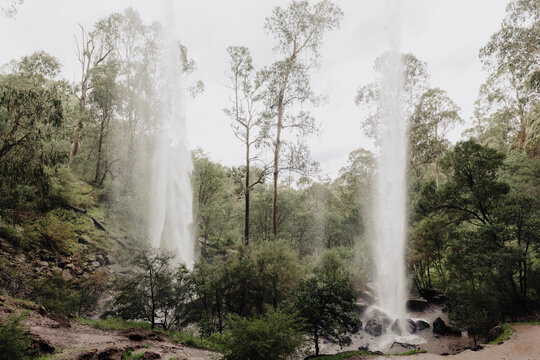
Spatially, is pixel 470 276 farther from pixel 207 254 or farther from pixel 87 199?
pixel 87 199

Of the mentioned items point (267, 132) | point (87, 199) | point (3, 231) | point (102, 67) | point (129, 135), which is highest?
point (102, 67)

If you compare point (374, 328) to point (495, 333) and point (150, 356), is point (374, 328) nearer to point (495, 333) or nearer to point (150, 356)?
point (495, 333)

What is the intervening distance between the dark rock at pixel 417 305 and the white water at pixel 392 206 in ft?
1.61

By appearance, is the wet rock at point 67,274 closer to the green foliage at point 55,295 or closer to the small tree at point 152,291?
the green foliage at point 55,295

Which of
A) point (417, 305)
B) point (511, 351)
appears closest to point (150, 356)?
point (511, 351)

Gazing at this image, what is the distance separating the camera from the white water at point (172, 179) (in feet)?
→ 60.9

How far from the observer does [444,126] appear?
2350 centimetres

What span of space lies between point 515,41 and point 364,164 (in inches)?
787

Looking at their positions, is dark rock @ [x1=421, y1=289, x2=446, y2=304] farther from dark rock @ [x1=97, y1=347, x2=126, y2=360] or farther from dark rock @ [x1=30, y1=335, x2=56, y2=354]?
dark rock @ [x1=30, y1=335, x2=56, y2=354]

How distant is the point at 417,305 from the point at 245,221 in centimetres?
1179

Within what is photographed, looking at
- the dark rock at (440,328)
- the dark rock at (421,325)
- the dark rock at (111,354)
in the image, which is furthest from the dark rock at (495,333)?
the dark rock at (111,354)

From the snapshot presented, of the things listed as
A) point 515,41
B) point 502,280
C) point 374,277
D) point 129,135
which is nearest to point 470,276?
point 502,280

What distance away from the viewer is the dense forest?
10.3 metres

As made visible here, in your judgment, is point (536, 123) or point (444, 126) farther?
Answer: point (444, 126)
